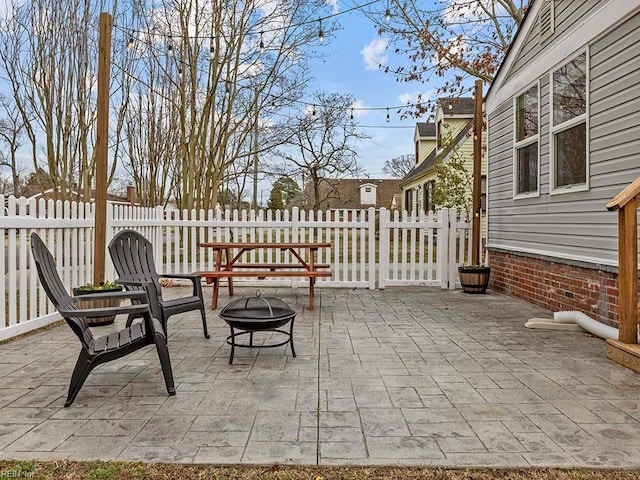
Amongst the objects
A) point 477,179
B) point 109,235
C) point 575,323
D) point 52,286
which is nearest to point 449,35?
point 477,179

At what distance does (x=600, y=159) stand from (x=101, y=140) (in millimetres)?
5630

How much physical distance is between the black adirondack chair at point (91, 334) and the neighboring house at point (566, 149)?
4.27m

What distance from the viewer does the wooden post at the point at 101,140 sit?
5.15 m

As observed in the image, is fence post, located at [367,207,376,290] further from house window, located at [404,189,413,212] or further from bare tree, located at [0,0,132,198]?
house window, located at [404,189,413,212]

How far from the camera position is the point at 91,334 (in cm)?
298

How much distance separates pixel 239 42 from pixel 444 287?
24.7 feet

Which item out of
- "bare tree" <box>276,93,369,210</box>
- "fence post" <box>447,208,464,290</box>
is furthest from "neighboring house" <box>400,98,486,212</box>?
"fence post" <box>447,208,464,290</box>

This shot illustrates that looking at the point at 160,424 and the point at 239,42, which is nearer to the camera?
the point at 160,424

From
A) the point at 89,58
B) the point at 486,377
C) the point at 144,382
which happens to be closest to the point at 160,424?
the point at 144,382

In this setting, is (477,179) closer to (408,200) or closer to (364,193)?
(408,200)

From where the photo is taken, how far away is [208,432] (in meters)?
2.40

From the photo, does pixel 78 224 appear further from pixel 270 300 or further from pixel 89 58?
pixel 89 58

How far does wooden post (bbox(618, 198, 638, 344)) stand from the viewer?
353cm

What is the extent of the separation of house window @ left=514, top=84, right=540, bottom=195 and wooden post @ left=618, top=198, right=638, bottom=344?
2.56 metres
